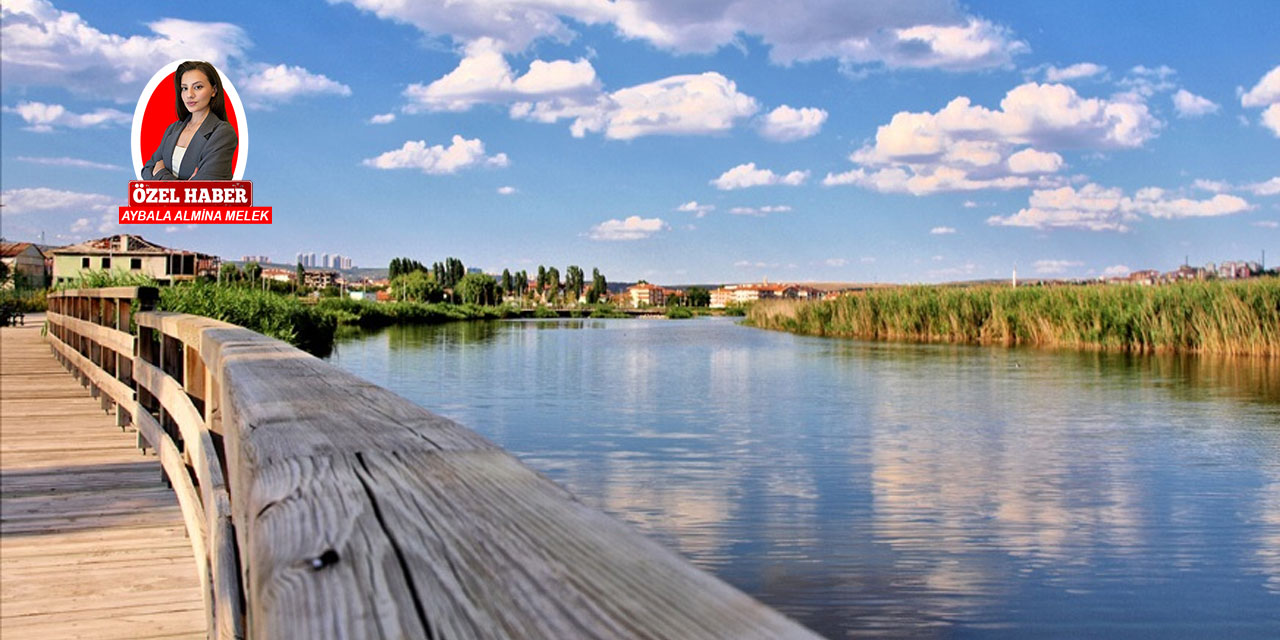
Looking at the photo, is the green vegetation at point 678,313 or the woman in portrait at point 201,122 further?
the green vegetation at point 678,313

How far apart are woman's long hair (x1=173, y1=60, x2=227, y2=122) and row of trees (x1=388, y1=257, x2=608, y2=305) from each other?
46735 mm

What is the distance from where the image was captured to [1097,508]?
18.8 feet

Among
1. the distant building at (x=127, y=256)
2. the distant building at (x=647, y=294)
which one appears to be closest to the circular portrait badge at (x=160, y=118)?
the distant building at (x=127, y=256)

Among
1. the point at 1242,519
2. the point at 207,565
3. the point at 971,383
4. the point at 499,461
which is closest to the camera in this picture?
the point at 499,461

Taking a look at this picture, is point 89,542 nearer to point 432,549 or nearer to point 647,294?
point 432,549

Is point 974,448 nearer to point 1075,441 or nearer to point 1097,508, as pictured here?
point 1075,441

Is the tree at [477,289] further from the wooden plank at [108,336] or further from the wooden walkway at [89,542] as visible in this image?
the wooden walkway at [89,542]

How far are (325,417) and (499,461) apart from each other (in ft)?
1.44

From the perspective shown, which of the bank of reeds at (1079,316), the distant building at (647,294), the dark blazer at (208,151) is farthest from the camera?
the distant building at (647,294)

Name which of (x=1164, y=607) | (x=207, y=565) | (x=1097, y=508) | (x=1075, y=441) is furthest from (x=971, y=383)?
(x=207, y=565)

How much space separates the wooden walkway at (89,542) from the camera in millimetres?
3102

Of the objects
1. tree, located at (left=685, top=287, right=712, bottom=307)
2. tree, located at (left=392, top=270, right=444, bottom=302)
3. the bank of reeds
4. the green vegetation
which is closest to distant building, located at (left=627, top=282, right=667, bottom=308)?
tree, located at (left=685, top=287, right=712, bottom=307)

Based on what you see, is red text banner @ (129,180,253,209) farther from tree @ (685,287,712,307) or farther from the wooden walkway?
tree @ (685,287,712,307)

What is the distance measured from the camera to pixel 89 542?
12.8ft
